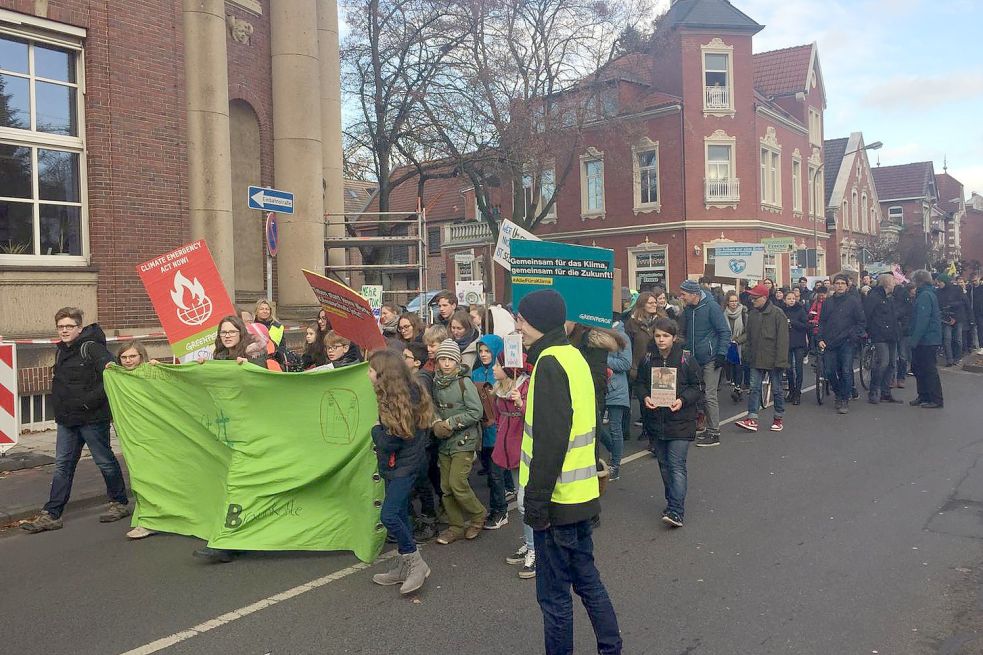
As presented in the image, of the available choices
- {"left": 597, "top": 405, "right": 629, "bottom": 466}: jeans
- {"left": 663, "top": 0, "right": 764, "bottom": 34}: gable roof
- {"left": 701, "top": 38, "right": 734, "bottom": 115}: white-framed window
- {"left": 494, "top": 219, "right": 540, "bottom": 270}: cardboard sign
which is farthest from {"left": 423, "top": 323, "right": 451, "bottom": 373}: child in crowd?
{"left": 663, "top": 0, "right": 764, "bottom": 34}: gable roof

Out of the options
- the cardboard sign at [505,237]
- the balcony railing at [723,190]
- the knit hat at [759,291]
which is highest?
the balcony railing at [723,190]

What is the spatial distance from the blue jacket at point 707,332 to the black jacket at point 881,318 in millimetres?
4238

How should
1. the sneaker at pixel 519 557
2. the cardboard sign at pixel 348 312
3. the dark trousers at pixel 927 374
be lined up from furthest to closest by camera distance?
the dark trousers at pixel 927 374 < the cardboard sign at pixel 348 312 < the sneaker at pixel 519 557

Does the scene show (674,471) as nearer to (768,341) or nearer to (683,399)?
(683,399)

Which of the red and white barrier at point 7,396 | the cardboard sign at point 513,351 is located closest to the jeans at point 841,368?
the cardboard sign at point 513,351

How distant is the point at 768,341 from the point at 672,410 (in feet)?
15.2

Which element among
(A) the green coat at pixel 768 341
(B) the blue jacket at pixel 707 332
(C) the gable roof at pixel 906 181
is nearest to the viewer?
(B) the blue jacket at pixel 707 332

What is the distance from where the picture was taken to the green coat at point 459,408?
6.08 meters

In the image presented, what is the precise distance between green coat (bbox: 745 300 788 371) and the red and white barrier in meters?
8.38

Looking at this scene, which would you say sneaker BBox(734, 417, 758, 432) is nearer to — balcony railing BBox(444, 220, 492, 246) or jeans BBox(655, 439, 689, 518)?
A: jeans BBox(655, 439, 689, 518)

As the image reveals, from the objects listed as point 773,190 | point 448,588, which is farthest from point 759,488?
point 773,190

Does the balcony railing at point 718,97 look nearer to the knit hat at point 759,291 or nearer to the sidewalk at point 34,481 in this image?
the knit hat at point 759,291

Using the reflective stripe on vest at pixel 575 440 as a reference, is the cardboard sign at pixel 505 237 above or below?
above

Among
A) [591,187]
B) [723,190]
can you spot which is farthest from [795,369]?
[591,187]
